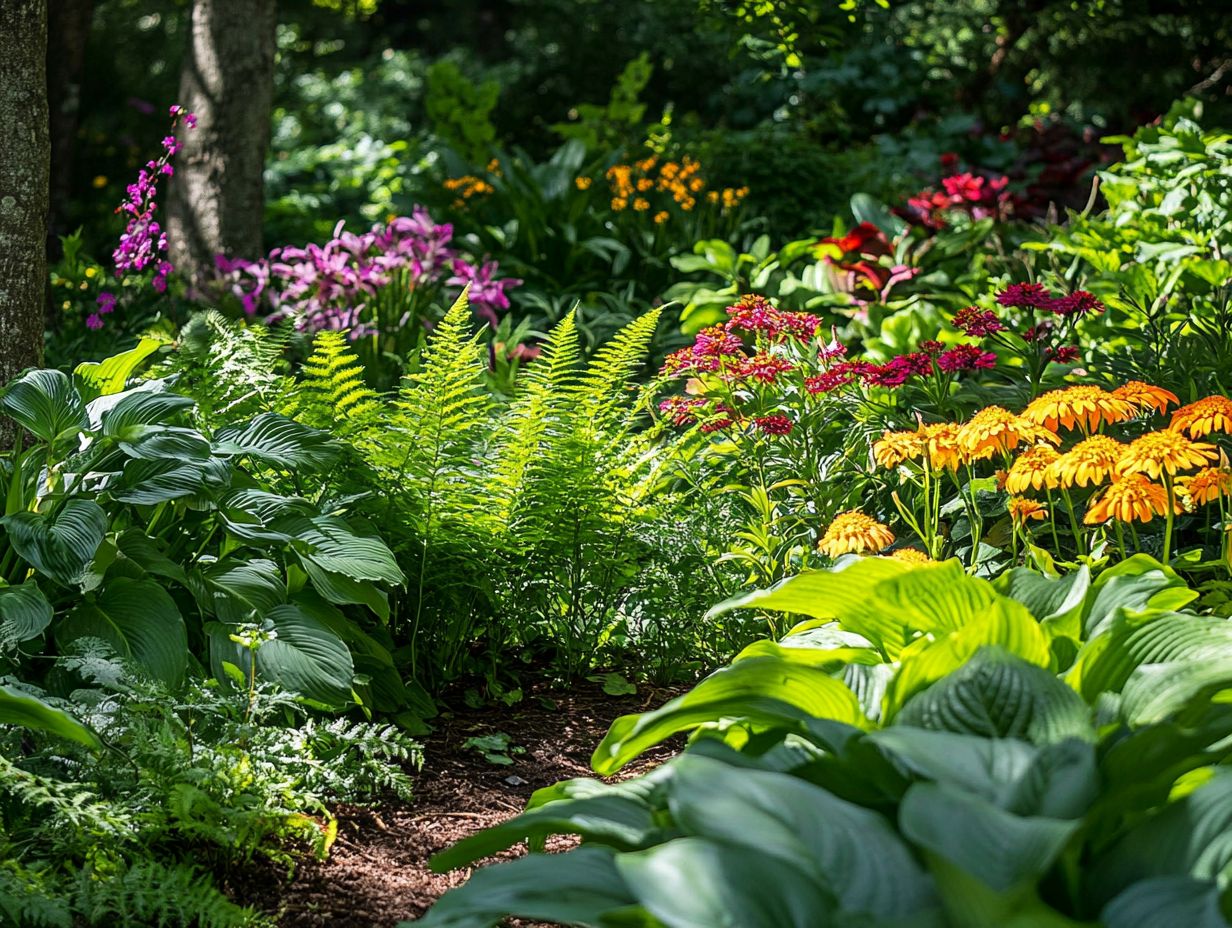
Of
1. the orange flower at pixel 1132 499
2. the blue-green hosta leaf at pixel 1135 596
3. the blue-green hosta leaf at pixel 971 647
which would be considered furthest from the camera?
the orange flower at pixel 1132 499

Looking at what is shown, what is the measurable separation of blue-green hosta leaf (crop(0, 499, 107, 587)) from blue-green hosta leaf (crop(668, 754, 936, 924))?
1564 millimetres

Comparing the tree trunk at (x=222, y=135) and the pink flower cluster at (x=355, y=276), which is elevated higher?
the tree trunk at (x=222, y=135)

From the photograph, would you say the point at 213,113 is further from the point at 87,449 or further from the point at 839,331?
the point at 87,449

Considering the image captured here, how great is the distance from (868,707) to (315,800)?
1106mm

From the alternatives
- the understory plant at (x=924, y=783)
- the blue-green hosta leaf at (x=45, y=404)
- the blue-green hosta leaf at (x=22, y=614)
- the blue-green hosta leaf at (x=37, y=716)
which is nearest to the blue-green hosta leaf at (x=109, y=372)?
the blue-green hosta leaf at (x=45, y=404)

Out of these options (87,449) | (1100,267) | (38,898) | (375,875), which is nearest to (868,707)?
(375,875)

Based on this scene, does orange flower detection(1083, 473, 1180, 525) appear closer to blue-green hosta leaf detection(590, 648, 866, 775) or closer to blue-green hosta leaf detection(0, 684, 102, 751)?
blue-green hosta leaf detection(590, 648, 866, 775)

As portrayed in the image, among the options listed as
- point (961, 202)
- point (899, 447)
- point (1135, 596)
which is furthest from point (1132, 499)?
point (961, 202)

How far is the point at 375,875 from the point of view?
2.55 metres

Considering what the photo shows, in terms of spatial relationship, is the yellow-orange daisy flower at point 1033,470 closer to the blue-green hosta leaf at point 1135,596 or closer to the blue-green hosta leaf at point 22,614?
the blue-green hosta leaf at point 1135,596

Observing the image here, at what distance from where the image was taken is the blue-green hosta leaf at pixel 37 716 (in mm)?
2211

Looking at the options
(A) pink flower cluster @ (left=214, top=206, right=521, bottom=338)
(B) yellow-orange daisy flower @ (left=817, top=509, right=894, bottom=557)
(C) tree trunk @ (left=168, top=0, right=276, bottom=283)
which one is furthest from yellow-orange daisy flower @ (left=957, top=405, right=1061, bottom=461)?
(C) tree trunk @ (left=168, top=0, right=276, bottom=283)

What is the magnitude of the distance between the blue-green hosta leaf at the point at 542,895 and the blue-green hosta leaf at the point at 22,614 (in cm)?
126

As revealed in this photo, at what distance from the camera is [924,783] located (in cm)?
172
